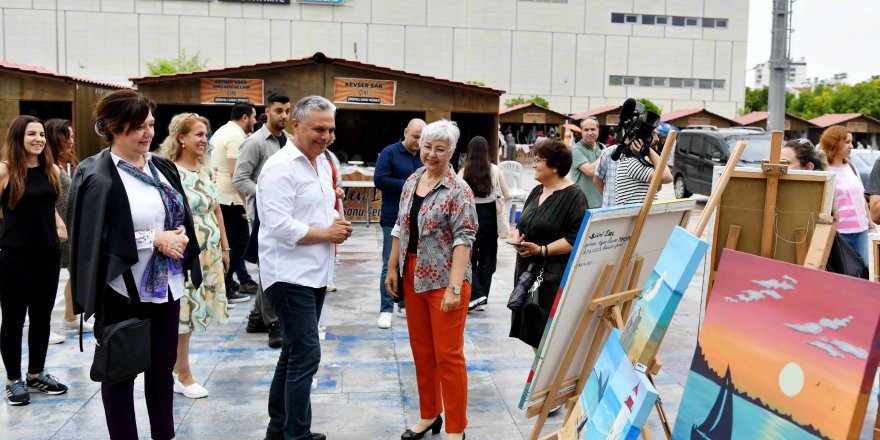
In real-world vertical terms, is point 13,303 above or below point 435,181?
below

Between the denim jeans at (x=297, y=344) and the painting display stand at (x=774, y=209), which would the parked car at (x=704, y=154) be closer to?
the painting display stand at (x=774, y=209)

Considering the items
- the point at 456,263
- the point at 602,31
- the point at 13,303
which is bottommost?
the point at 13,303

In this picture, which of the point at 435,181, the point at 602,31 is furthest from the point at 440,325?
the point at 602,31

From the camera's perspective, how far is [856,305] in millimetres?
2168

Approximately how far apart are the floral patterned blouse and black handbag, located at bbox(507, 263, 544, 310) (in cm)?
67

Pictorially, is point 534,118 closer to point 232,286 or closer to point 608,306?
point 232,286

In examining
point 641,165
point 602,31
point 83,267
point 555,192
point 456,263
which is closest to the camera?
point 83,267

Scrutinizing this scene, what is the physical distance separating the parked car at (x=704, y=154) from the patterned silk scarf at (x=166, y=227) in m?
15.5

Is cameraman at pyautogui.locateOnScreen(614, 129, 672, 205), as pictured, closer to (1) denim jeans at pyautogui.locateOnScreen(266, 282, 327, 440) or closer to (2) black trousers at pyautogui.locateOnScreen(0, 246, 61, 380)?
(1) denim jeans at pyautogui.locateOnScreen(266, 282, 327, 440)

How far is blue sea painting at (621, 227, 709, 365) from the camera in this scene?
8.52 feet

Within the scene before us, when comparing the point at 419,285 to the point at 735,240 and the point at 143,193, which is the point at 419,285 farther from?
the point at 735,240

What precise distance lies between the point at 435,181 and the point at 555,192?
34.3 inches

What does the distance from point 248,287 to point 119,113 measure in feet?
14.9

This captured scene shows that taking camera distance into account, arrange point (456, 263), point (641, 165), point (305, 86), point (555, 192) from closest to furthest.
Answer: point (456, 263)
point (555, 192)
point (641, 165)
point (305, 86)
